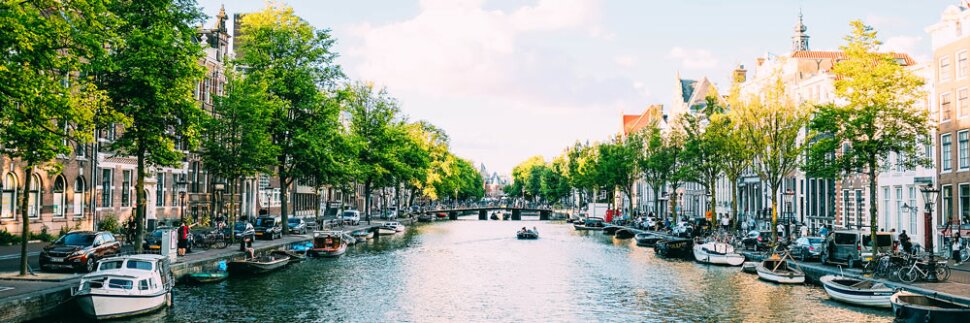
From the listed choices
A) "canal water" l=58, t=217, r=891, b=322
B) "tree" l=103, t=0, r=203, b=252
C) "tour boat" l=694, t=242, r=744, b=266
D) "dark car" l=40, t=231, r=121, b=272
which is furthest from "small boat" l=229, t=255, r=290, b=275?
"tour boat" l=694, t=242, r=744, b=266

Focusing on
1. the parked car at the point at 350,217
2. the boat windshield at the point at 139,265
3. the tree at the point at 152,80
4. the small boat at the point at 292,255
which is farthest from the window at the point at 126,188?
the boat windshield at the point at 139,265

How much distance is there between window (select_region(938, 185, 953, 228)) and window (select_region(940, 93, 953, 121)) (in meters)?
4.52

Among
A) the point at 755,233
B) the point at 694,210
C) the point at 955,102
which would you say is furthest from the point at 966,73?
the point at 694,210

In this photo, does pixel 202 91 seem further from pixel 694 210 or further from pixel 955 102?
pixel 694 210

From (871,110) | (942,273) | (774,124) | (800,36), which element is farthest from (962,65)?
(800,36)

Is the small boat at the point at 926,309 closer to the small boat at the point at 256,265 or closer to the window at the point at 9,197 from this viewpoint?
the small boat at the point at 256,265

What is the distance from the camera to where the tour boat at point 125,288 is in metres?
27.7

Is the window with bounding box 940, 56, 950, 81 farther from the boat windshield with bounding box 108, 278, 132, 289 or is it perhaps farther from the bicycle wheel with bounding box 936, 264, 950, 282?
the boat windshield with bounding box 108, 278, 132, 289

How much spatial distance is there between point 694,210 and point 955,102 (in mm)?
67405

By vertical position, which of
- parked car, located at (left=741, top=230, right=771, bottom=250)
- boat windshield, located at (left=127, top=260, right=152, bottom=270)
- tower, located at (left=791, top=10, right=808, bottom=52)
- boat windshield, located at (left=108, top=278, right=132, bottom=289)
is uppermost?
tower, located at (left=791, top=10, right=808, bottom=52)

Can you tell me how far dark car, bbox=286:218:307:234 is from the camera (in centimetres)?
6781

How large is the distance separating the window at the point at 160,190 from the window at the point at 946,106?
194 ft

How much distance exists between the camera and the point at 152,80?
34.9 meters

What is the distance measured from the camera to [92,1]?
2780cm
